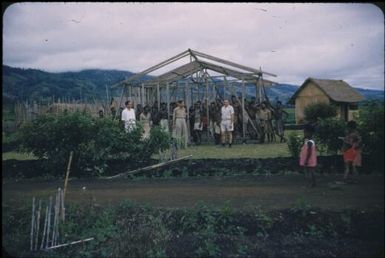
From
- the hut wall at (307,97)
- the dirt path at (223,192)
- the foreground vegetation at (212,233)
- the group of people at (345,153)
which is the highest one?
the hut wall at (307,97)

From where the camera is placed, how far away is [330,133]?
10422mm

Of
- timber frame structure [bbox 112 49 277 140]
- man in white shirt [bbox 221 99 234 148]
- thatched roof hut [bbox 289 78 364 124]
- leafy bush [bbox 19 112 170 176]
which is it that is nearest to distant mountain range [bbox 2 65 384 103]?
timber frame structure [bbox 112 49 277 140]

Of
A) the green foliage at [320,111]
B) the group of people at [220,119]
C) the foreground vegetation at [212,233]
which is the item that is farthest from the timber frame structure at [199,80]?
the foreground vegetation at [212,233]

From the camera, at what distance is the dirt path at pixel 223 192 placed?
704 centimetres

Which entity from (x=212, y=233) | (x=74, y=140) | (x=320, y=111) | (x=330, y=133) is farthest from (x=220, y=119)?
(x=212, y=233)

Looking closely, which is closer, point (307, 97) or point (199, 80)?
point (199, 80)

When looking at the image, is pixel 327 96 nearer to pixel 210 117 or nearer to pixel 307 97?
pixel 307 97

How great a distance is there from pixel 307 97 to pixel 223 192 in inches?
1025

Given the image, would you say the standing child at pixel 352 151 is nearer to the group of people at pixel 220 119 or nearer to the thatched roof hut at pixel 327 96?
the group of people at pixel 220 119

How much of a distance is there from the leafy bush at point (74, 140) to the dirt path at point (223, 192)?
25.8 inches

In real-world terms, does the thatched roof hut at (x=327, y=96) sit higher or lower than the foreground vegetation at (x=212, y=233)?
higher

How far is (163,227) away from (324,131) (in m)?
5.75

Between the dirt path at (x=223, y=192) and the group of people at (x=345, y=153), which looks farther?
the group of people at (x=345, y=153)

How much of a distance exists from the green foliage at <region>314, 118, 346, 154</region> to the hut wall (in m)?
20.1
